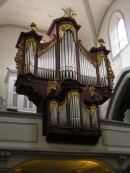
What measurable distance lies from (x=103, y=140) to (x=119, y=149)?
558 mm

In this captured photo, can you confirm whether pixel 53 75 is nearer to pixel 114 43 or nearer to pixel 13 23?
pixel 114 43

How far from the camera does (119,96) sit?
1195 cm

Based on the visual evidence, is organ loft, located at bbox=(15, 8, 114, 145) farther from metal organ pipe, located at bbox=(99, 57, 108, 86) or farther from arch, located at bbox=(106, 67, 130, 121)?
arch, located at bbox=(106, 67, 130, 121)

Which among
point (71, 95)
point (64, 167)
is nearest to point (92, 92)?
point (71, 95)

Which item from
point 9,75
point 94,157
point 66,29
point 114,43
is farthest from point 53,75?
point 114,43

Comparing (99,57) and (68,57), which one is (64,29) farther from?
(99,57)

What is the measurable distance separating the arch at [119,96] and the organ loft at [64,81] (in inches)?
86.3

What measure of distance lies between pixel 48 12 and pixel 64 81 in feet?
23.1

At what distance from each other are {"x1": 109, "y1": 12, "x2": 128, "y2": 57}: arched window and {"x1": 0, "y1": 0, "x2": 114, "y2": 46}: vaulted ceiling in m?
0.89

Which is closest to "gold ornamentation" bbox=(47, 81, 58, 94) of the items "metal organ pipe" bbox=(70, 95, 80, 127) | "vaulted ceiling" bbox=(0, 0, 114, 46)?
"metal organ pipe" bbox=(70, 95, 80, 127)

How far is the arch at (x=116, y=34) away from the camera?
11961 mm

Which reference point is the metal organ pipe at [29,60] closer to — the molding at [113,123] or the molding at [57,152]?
the molding at [57,152]

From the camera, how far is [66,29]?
372 inches

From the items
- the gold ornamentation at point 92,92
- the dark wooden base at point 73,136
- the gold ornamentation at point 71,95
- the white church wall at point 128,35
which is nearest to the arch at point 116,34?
the white church wall at point 128,35
